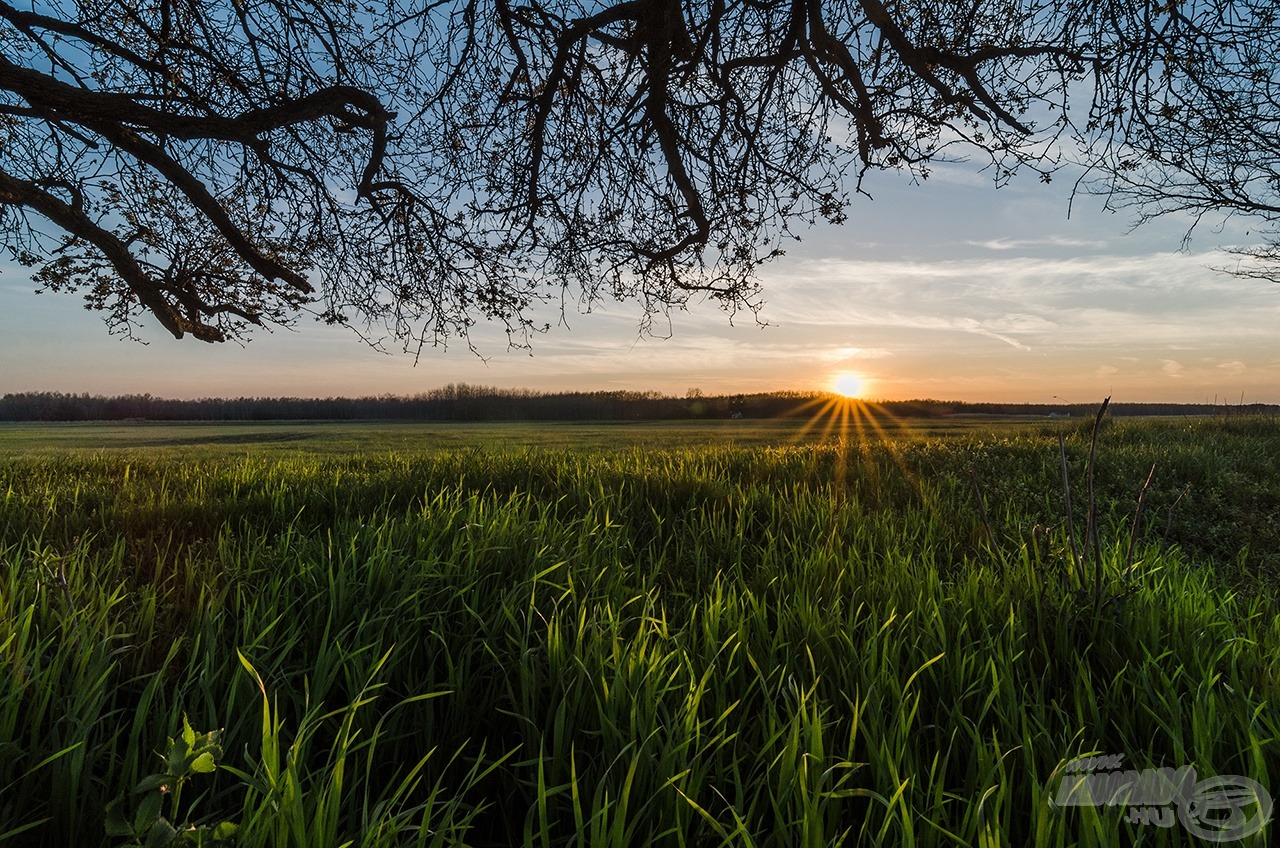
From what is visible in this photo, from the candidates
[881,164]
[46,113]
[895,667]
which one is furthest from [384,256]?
[895,667]

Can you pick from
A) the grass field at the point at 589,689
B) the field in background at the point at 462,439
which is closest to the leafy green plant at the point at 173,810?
the grass field at the point at 589,689

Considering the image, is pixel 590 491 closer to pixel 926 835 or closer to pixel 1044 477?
pixel 926 835

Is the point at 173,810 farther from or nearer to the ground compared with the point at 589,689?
farther from the ground

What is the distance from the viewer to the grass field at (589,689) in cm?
149
